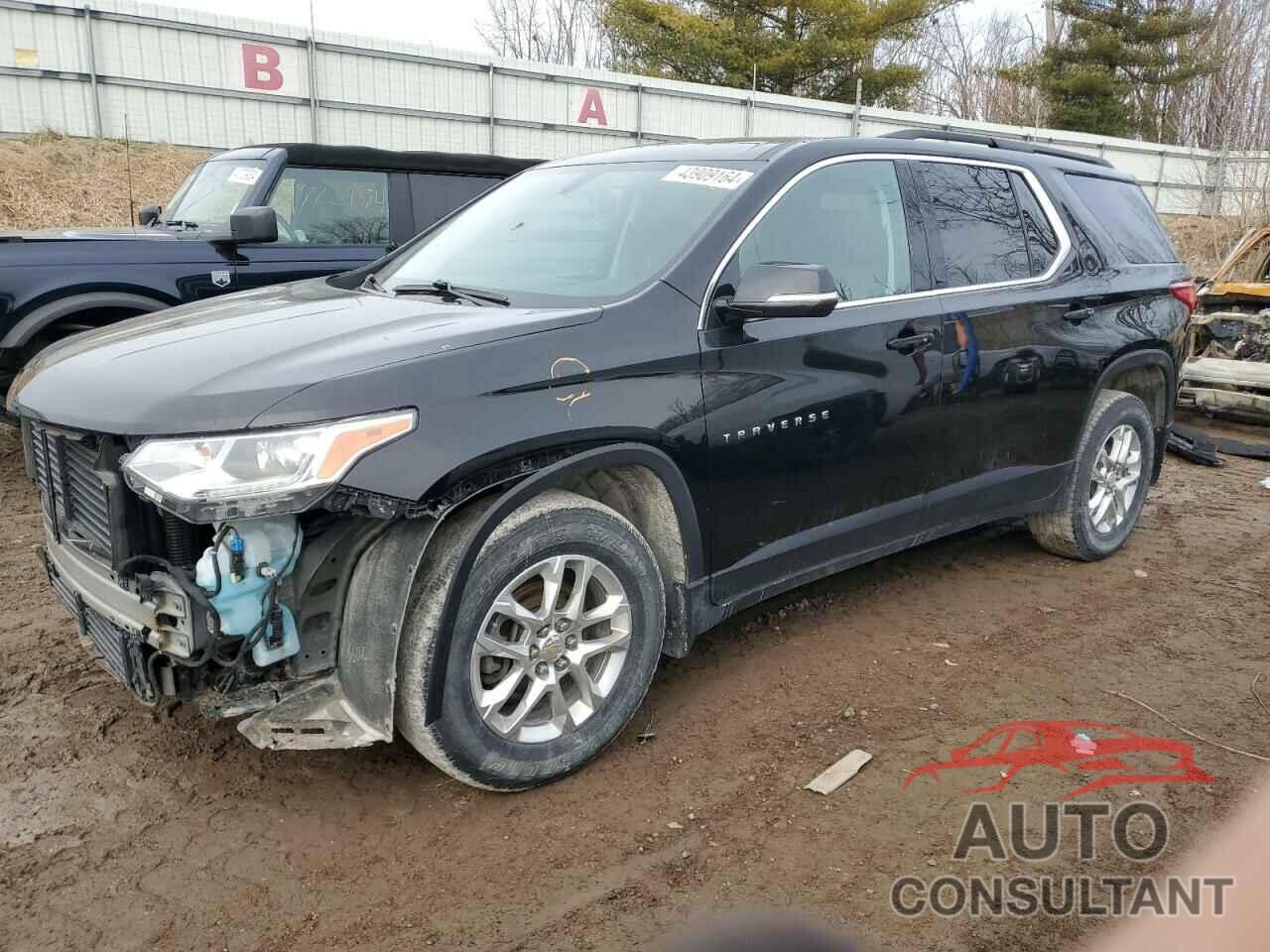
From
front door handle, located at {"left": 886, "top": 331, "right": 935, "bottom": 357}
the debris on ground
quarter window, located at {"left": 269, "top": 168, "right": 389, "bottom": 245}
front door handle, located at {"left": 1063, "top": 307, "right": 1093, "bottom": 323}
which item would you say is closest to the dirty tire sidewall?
front door handle, located at {"left": 886, "top": 331, "right": 935, "bottom": 357}

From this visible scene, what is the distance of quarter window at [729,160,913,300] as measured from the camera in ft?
11.2

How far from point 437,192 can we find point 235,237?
183cm

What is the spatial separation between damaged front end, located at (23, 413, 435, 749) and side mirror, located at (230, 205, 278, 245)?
125 inches

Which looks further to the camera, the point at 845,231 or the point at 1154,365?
the point at 1154,365

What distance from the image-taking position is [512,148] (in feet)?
66.7

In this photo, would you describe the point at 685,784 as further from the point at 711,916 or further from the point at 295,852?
the point at 295,852

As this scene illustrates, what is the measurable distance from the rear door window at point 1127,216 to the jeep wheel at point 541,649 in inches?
122

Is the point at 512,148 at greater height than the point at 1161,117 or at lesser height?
lesser

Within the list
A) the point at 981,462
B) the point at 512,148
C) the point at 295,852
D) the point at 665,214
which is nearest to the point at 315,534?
the point at 295,852

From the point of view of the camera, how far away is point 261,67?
17812 mm

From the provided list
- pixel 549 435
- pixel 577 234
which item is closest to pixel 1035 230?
pixel 577 234

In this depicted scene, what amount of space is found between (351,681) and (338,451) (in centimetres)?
64

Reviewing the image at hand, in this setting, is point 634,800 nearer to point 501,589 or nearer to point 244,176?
point 501,589

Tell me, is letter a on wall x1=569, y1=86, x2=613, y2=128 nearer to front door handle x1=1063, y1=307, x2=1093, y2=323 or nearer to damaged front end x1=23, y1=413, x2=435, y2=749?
front door handle x1=1063, y1=307, x2=1093, y2=323
